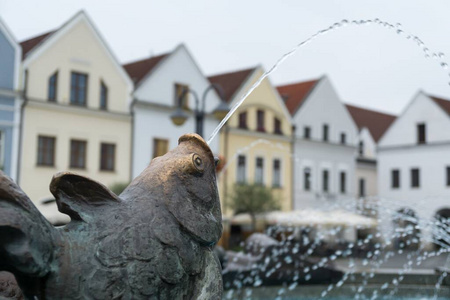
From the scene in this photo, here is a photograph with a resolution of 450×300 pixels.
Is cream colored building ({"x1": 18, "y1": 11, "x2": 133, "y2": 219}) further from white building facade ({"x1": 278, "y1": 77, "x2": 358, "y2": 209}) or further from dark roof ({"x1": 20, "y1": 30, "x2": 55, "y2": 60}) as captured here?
white building facade ({"x1": 278, "y1": 77, "x2": 358, "y2": 209})

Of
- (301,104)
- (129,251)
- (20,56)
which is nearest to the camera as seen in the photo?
(129,251)

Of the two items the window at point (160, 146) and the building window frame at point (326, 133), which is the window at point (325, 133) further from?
the window at point (160, 146)

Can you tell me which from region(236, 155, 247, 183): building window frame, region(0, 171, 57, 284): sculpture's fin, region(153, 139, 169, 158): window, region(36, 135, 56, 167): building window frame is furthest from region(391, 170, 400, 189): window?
region(0, 171, 57, 284): sculpture's fin

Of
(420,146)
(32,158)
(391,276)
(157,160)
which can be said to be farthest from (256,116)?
(157,160)

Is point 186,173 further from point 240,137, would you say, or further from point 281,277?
point 240,137

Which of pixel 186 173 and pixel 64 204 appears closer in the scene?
pixel 64 204

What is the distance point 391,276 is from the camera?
14273 millimetres

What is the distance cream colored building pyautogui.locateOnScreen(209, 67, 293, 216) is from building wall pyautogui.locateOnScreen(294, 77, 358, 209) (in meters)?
0.96

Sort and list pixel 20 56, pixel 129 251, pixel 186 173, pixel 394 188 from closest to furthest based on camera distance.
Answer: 1. pixel 129 251
2. pixel 186 173
3. pixel 20 56
4. pixel 394 188

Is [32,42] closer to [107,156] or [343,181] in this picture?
[107,156]

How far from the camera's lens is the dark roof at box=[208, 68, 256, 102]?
113 feet

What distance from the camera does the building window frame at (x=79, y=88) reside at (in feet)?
89.8

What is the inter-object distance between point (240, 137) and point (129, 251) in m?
31.8

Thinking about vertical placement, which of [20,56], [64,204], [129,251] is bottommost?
[129,251]
